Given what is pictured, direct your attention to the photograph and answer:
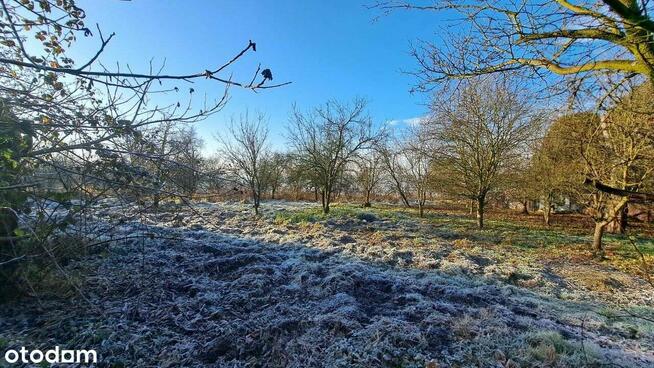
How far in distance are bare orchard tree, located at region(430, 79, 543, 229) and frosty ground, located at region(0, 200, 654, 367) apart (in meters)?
4.97

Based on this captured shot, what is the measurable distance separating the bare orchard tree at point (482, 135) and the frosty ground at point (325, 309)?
4965 mm

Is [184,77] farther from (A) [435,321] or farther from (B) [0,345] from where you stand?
(A) [435,321]

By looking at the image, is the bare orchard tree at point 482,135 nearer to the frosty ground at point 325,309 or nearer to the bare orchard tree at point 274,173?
the frosty ground at point 325,309

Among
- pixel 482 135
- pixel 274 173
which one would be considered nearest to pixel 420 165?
pixel 482 135

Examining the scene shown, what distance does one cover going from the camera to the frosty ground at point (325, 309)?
3.21 m

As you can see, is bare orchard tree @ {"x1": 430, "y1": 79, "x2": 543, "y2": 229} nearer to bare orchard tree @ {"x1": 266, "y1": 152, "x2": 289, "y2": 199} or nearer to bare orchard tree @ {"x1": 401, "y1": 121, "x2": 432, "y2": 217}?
bare orchard tree @ {"x1": 401, "y1": 121, "x2": 432, "y2": 217}

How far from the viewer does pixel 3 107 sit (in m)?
1.67

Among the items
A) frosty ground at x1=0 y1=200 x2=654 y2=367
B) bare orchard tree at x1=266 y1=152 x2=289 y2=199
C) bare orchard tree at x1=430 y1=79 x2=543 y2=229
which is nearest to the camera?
frosty ground at x1=0 y1=200 x2=654 y2=367

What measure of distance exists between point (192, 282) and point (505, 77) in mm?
5382

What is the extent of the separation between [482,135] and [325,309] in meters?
9.92

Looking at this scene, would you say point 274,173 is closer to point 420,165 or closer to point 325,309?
point 420,165

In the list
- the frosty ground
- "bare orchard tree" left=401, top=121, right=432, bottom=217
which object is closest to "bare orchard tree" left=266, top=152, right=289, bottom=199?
"bare orchard tree" left=401, top=121, right=432, bottom=217

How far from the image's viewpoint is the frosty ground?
3.21m

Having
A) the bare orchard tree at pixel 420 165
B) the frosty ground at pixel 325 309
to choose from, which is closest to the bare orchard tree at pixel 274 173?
the bare orchard tree at pixel 420 165
